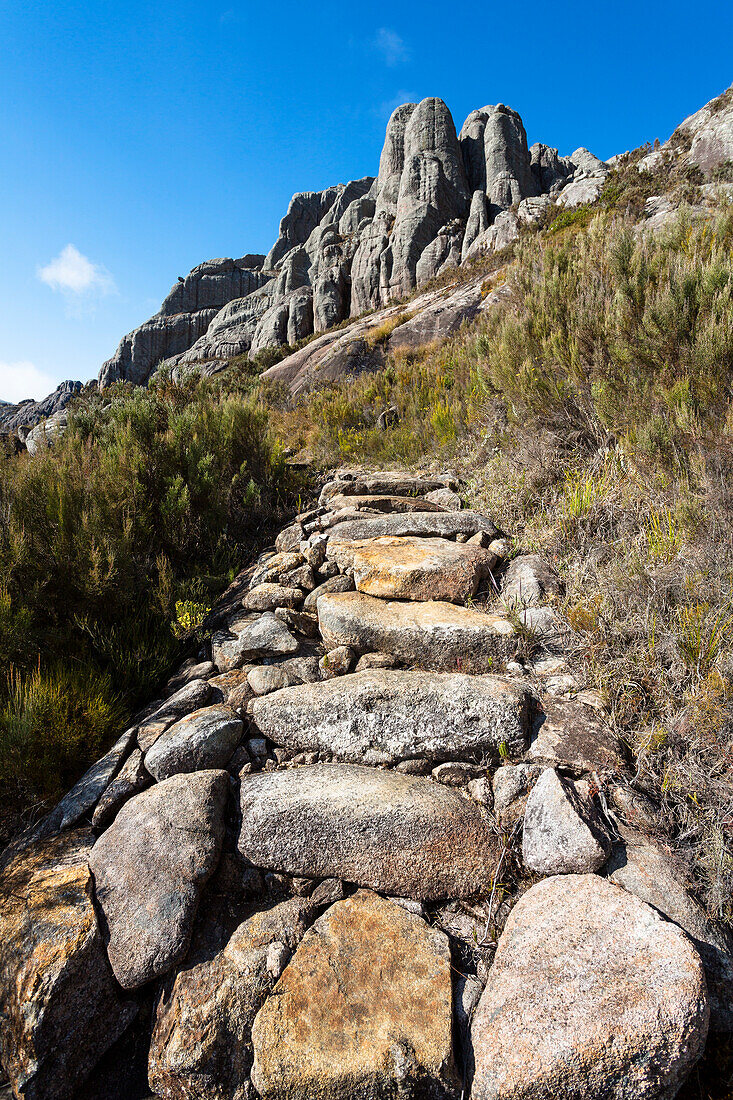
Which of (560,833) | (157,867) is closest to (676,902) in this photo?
(560,833)

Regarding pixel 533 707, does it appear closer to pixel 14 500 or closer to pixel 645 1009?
pixel 645 1009

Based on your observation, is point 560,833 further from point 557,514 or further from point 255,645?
point 557,514

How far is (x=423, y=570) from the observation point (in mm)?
3348

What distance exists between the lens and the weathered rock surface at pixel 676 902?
60.1 inches

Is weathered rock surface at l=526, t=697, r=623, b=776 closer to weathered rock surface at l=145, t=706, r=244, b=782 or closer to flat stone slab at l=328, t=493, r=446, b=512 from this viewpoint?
weathered rock surface at l=145, t=706, r=244, b=782

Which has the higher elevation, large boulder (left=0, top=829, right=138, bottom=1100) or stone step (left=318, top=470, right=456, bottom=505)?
stone step (left=318, top=470, right=456, bottom=505)

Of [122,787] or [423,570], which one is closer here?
[122,787]

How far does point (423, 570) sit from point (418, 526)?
2.49 ft

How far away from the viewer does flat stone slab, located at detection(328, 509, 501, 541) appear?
3932 mm

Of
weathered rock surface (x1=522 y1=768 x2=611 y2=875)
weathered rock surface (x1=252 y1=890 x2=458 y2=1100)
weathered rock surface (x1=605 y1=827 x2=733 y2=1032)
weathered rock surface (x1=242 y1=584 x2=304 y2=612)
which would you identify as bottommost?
weathered rock surface (x1=252 y1=890 x2=458 y2=1100)

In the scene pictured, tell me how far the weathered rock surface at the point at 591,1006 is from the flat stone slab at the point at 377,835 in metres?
0.32

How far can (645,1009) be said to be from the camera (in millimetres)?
1432

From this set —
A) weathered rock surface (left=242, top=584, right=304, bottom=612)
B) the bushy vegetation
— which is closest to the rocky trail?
the bushy vegetation

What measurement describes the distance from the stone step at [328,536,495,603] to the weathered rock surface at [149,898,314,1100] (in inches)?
73.3
